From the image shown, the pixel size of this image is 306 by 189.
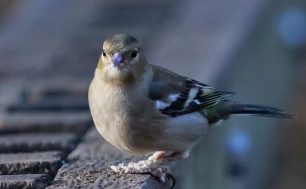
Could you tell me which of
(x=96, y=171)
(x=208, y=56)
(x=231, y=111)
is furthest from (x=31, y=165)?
(x=208, y=56)

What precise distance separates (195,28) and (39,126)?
117 inches

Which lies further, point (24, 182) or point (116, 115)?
point (116, 115)

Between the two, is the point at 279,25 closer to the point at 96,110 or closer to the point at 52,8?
the point at 52,8

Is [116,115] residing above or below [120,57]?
below

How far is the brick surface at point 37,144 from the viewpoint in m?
4.16

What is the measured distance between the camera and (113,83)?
3.78 meters

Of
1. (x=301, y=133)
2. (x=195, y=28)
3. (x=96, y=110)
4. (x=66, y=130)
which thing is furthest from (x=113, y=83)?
(x=301, y=133)

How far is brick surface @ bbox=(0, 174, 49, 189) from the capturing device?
11.2 feet

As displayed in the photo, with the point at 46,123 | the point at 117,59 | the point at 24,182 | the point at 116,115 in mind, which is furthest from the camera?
the point at 46,123

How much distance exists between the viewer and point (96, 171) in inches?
149

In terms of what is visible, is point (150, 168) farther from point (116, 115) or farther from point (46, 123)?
point (46, 123)

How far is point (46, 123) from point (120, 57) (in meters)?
1.03

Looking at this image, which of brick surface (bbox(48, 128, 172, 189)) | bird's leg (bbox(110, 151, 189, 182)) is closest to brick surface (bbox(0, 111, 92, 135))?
brick surface (bbox(48, 128, 172, 189))

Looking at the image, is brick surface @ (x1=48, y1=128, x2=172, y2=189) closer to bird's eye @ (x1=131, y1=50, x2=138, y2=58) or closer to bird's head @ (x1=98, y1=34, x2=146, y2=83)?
bird's head @ (x1=98, y1=34, x2=146, y2=83)
